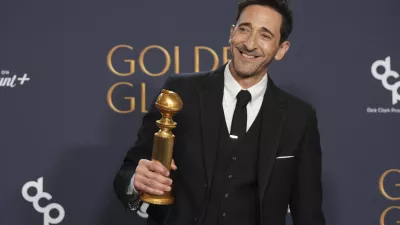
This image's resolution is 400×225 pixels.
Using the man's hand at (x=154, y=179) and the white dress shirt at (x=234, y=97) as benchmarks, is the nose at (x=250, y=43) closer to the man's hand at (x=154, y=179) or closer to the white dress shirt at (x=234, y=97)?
the white dress shirt at (x=234, y=97)

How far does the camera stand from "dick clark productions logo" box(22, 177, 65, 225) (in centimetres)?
244

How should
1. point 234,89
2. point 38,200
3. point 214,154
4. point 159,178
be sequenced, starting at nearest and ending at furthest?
point 159,178, point 214,154, point 234,89, point 38,200

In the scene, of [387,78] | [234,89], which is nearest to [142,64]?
[234,89]

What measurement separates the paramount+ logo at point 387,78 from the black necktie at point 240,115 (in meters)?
1.04

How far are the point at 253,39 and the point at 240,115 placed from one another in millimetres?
236

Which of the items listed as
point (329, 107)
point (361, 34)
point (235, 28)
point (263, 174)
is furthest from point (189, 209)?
point (361, 34)

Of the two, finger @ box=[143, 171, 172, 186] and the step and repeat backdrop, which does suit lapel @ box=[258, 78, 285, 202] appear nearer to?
finger @ box=[143, 171, 172, 186]

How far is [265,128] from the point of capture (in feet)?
5.39

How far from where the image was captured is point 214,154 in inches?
61.9

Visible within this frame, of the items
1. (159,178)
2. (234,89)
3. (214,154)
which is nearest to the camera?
(159,178)

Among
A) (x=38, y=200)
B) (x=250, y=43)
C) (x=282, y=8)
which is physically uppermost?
(x=282, y=8)

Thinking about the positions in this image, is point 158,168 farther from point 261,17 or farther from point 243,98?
point 261,17

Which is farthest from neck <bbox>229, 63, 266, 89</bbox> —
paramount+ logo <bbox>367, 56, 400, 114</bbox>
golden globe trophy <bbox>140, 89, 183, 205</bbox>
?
paramount+ logo <bbox>367, 56, 400, 114</bbox>

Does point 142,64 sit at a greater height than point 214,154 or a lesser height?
greater
